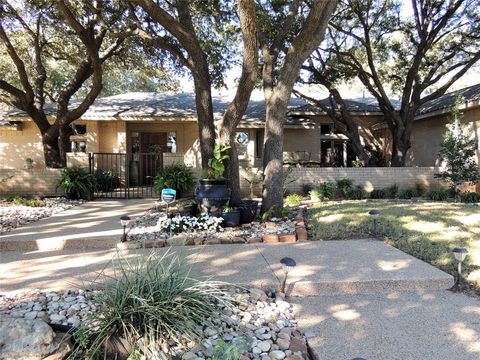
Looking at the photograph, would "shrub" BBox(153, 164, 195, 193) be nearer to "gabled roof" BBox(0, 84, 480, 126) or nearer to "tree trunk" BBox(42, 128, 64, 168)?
"gabled roof" BBox(0, 84, 480, 126)

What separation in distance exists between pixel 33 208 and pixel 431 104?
15.6m

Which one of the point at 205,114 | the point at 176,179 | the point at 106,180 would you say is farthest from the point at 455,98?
the point at 106,180

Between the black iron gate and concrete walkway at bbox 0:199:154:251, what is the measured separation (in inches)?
113

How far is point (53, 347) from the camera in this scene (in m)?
2.57

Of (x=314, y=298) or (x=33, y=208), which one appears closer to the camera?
(x=314, y=298)

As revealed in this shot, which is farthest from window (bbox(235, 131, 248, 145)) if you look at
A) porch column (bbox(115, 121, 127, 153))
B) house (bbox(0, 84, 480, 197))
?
porch column (bbox(115, 121, 127, 153))

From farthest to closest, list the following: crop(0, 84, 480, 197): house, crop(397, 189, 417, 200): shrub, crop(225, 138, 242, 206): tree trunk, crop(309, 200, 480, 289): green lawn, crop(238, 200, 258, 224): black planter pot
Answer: crop(0, 84, 480, 197): house
crop(397, 189, 417, 200): shrub
crop(225, 138, 242, 206): tree trunk
crop(238, 200, 258, 224): black planter pot
crop(309, 200, 480, 289): green lawn

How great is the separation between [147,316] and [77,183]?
889cm

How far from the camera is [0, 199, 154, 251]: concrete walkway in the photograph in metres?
5.69

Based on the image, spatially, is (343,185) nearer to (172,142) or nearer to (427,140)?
(427,140)

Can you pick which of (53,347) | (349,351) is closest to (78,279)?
(53,347)

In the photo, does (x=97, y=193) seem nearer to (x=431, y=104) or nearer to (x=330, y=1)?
(x=330, y=1)

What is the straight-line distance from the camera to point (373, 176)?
1174 cm

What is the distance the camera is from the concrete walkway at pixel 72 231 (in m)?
5.69
